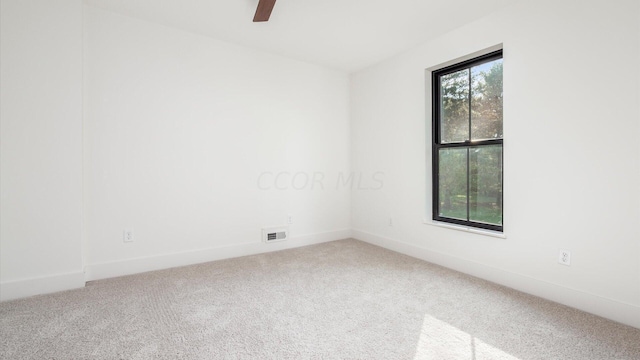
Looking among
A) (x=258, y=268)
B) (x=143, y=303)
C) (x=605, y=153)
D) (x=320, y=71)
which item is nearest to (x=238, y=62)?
(x=320, y=71)

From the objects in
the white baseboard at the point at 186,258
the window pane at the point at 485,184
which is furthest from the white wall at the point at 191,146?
the window pane at the point at 485,184

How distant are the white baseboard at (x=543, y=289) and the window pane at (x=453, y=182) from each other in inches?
19.7

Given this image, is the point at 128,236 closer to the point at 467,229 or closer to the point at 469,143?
the point at 467,229

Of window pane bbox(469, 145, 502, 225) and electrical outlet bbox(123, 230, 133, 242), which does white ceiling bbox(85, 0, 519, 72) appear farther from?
electrical outlet bbox(123, 230, 133, 242)

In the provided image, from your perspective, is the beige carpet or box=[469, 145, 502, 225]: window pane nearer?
the beige carpet

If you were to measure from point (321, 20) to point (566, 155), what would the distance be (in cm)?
246

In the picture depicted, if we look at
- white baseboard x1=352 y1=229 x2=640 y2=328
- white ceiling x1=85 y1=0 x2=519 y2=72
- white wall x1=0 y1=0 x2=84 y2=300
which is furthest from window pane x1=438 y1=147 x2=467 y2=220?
white wall x1=0 y1=0 x2=84 y2=300

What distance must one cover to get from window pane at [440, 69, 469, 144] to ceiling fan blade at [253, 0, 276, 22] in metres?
2.08

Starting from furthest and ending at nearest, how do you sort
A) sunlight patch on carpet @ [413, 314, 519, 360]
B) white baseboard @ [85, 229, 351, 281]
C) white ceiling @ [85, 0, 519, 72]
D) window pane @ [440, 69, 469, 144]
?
window pane @ [440, 69, 469, 144], white baseboard @ [85, 229, 351, 281], white ceiling @ [85, 0, 519, 72], sunlight patch on carpet @ [413, 314, 519, 360]

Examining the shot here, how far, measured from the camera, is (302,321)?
6.55 ft

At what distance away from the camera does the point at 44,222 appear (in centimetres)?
244

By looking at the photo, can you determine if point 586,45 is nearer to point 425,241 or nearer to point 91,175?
point 425,241

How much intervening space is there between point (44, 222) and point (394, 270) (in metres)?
3.23

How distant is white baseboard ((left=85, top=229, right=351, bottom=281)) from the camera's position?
2.76m
